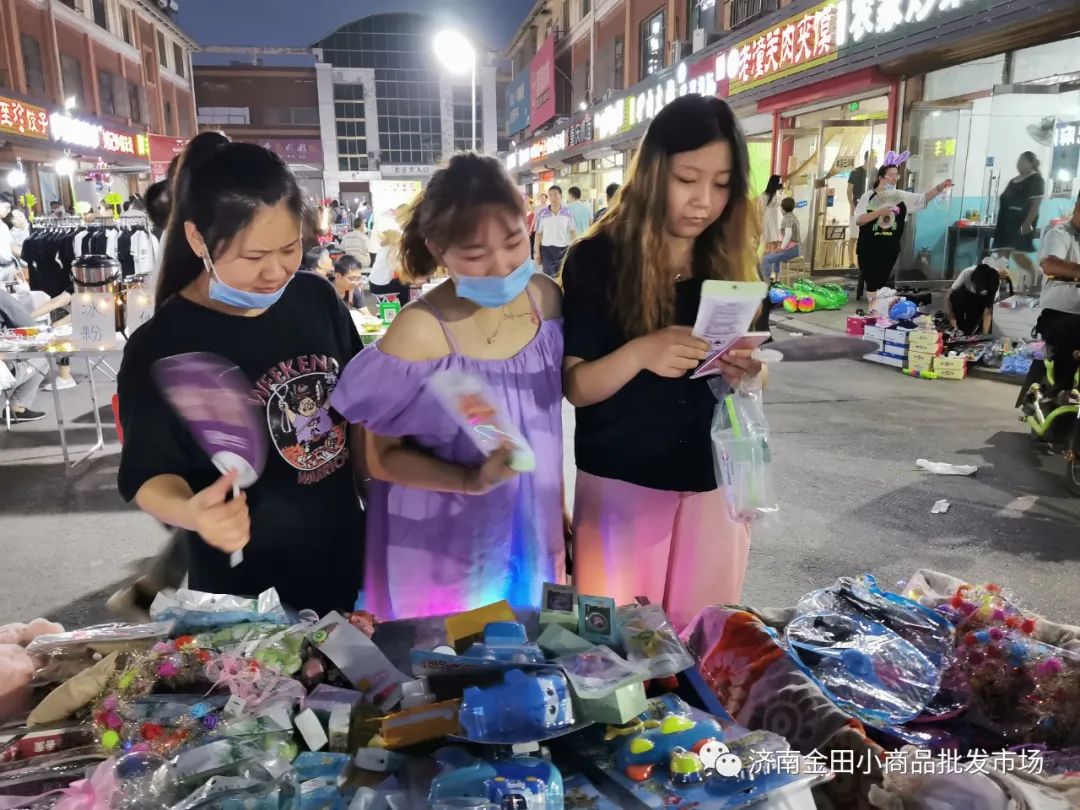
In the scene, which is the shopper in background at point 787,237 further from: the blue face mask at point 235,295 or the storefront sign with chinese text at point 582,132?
the blue face mask at point 235,295

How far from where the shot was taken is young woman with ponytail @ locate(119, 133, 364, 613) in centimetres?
136

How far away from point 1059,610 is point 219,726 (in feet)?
10.4

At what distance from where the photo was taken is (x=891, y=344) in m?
7.50

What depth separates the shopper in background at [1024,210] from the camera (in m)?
8.18

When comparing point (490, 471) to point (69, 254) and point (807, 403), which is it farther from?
point (69, 254)

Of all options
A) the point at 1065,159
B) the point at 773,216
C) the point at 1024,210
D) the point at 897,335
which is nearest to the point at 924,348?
the point at 897,335

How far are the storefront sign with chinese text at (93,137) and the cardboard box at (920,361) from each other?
16.0 meters

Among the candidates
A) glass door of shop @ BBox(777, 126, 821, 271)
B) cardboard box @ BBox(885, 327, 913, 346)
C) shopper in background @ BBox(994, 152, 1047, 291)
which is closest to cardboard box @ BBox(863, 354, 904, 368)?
cardboard box @ BBox(885, 327, 913, 346)

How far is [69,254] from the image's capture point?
8.33m

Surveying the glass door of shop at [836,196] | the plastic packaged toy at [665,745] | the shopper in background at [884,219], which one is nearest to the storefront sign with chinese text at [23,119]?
the glass door of shop at [836,196]

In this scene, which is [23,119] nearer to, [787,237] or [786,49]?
[786,49]

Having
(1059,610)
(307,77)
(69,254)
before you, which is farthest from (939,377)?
(307,77)

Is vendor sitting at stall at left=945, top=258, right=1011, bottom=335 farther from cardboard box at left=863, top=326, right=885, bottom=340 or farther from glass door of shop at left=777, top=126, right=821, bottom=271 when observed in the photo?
glass door of shop at left=777, top=126, right=821, bottom=271

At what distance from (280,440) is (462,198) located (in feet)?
1.98
